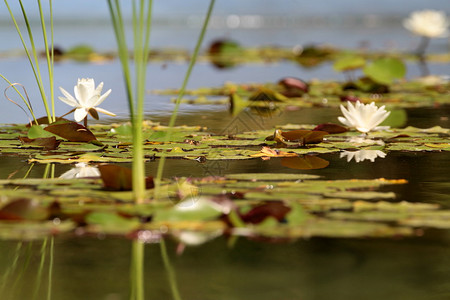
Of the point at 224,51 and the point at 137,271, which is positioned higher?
the point at 224,51

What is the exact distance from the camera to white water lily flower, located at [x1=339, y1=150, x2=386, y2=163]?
212 centimetres

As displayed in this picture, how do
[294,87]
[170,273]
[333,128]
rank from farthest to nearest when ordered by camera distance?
[294,87]
[333,128]
[170,273]

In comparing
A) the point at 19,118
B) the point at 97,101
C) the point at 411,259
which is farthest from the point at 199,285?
the point at 19,118

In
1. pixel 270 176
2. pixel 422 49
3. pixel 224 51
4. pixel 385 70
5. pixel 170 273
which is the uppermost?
pixel 422 49

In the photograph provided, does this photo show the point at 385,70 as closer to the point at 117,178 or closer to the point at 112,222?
the point at 117,178

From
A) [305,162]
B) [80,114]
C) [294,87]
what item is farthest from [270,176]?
[294,87]

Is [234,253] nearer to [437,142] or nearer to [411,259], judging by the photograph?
[411,259]

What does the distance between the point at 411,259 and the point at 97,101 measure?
1320 millimetres

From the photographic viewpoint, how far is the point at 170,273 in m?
1.18

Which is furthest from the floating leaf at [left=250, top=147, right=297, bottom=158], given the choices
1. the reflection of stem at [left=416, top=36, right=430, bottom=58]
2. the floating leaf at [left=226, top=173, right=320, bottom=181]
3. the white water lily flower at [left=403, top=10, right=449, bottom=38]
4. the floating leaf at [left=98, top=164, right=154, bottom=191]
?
the reflection of stem at [left=416, top=36, right=430, bottom=58]

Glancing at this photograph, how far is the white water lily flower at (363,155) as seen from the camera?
83.5 inches

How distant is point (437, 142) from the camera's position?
7.63ft

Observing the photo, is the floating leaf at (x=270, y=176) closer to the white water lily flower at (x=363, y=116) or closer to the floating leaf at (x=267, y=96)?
the white water lily flower at (x=363, y=116)

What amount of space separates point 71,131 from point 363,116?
92 centimetres
